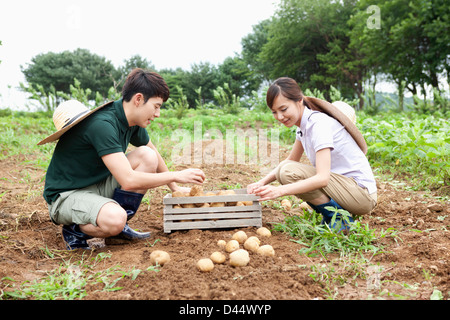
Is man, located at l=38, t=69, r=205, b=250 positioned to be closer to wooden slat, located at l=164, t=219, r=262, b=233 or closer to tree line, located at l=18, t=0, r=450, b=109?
wooden slat, located at l=164, t=219, r=262, b=233

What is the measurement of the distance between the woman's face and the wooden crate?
56cm

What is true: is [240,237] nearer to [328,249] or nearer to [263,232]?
[263,232]

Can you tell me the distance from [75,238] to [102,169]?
1.60ft

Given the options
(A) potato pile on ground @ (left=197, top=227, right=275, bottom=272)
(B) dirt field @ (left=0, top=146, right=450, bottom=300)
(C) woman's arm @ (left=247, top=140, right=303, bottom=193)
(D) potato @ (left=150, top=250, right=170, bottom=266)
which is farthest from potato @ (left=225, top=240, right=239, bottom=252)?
(C) woman's arm @ (left=247, top=140, right=303, bottom=193)

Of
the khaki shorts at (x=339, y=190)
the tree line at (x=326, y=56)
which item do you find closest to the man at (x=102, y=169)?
the khaki shorts at (x=339, y=190)

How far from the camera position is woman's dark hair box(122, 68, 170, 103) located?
2.21 meters

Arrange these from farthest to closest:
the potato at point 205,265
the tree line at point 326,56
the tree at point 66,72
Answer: the tree at point 66,72
the tree line at point 326,56
the potato at point 205,265

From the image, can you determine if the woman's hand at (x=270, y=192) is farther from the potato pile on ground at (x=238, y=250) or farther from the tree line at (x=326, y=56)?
the tree line at (x=326, y=56)

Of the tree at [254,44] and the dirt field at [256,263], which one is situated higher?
the tree at [254,44]

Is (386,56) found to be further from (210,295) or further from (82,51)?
(82,51)

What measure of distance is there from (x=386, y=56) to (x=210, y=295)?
19627mm

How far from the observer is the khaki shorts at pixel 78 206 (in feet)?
7.17

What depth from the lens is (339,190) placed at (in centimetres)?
233

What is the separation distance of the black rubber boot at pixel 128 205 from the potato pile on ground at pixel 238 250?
0.64 m
